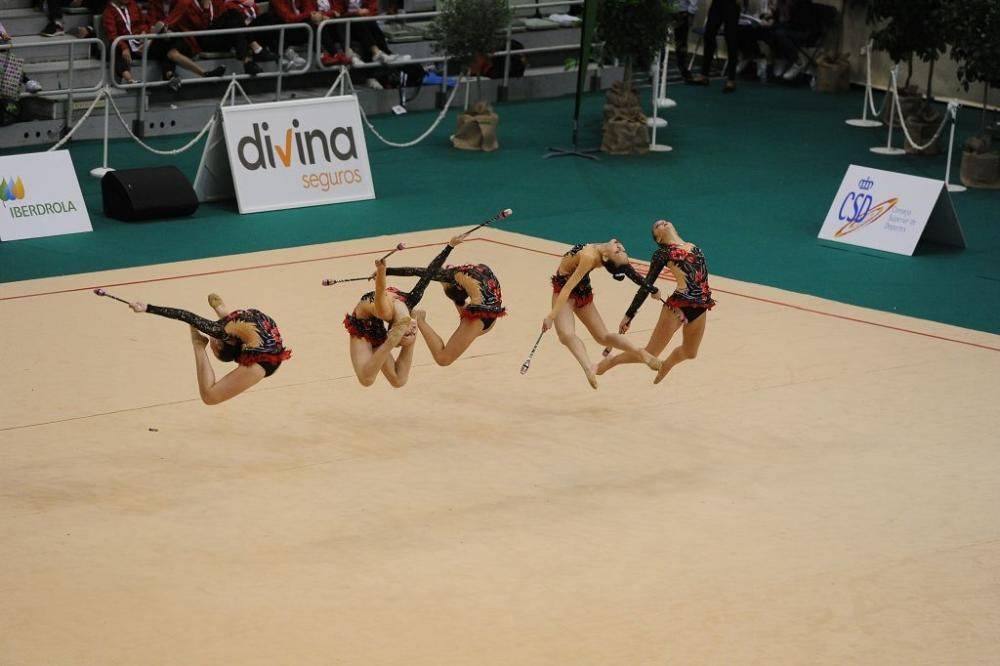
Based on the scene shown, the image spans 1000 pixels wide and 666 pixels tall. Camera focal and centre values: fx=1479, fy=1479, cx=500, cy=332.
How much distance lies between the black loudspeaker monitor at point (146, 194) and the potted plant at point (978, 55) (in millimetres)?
8872

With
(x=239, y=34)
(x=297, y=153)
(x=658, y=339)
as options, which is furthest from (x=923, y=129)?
(x=658, y=339)

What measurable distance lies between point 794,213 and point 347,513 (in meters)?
8.67

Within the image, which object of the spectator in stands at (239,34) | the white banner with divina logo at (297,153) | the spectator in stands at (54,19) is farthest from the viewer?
the spectator in stands at (239,34)

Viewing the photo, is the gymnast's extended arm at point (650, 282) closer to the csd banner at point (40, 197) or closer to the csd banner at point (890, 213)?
the csd banner at point (890, 213)

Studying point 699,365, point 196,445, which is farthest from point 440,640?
point 699,365

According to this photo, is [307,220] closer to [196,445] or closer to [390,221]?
[390,221]

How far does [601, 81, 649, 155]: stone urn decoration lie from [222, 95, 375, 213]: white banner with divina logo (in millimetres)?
3655

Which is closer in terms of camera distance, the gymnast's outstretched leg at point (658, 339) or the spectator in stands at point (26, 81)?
the gymnast's outstretched leg at point (658, 339)

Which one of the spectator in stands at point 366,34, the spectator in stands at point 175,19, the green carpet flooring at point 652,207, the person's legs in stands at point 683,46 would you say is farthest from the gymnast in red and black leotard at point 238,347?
the person's legs in stands at point 683,46

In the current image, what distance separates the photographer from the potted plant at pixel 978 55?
16.6 meters

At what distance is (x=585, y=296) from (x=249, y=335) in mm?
2237

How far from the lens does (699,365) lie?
11617 mm

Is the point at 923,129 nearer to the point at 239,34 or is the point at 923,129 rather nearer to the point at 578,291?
the point at 239,34

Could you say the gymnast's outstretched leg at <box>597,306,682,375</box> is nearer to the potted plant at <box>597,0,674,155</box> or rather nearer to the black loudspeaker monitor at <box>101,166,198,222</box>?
Result: the black loudspeaker monitor at <box>101,166,198,222</box>
